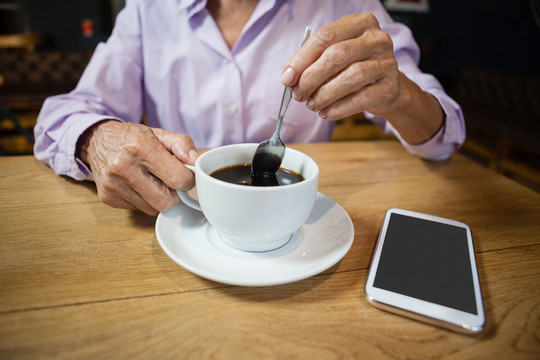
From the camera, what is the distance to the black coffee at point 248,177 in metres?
0.70

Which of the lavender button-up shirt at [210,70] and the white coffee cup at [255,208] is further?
the lavender button-up shirt at [210,70]

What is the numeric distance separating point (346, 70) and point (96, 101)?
87 centimetres

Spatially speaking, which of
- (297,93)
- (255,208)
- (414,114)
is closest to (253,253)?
(255,208)

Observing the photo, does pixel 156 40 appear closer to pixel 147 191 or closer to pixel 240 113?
pixel 240 113

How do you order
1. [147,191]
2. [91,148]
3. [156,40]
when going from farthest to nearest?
[156,40] → [91,148] → [147,191]

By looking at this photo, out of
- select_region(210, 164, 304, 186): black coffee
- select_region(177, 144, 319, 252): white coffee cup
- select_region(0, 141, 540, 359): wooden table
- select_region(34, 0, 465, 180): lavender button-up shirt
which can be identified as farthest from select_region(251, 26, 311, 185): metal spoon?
select_region(34, 0, 465, 180): lavender button-up shirt

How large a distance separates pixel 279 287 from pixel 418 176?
26.9 inches

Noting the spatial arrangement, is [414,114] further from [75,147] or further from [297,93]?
[75,147]

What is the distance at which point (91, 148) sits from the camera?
0.83 metres

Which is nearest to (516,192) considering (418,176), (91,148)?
(418,176)

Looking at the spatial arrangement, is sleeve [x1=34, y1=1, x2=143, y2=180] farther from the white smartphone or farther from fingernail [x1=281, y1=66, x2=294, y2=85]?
the white smartphone

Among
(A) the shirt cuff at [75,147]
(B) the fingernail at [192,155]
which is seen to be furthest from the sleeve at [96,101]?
(B) the fingernail at [192,155]

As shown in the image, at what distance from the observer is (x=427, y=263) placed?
61cm

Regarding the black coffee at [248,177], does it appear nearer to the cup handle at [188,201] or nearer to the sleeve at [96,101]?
the cup handle at [188,201]
